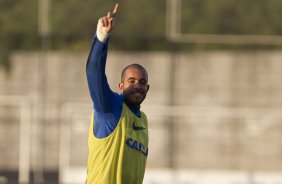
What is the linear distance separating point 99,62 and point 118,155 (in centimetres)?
65

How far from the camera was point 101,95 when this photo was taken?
531 cm

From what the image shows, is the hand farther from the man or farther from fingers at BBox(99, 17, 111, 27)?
the man

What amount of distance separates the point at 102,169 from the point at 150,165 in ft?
41.4

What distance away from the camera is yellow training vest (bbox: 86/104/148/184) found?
5453 millimetres

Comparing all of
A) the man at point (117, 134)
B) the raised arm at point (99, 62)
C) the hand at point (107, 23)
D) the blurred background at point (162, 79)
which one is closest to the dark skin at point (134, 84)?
the man at point (117, 134)

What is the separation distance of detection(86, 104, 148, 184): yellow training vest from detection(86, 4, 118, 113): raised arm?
0.81ft

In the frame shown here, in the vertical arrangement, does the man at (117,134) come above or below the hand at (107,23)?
below

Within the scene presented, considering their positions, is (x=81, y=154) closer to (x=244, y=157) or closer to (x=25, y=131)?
(x=25, y=131)

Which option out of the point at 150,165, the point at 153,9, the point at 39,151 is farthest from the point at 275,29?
the point at 39,151

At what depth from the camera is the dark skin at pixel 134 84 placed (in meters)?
5.48

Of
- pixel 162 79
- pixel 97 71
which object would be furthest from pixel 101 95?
pixel 162 79

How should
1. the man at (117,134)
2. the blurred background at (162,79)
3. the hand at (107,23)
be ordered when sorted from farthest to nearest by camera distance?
the blurred background at (162,79) < the man at (117,134) < the hand at (107,23)

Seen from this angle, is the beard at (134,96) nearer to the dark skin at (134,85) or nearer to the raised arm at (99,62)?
the dark skin at (134,85)

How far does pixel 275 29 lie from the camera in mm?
18859
